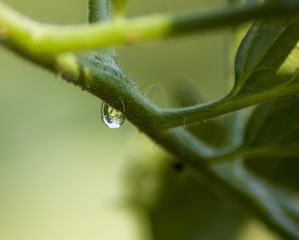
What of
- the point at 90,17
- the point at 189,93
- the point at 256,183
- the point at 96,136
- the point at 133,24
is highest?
the point at 96,136

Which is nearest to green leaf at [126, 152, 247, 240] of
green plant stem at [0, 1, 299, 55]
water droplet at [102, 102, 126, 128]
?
water droplet at [102, 102, 126, 128]

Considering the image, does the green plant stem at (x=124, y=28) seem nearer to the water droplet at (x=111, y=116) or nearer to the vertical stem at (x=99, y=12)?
the vertical stem at (x=99, y=12)

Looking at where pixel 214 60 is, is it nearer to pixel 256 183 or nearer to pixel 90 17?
pixel 256 183

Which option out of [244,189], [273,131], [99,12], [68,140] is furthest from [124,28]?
[68,140]

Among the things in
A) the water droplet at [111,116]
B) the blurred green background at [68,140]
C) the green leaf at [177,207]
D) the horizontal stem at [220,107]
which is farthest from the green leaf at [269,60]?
the blurred green background at [68,140]

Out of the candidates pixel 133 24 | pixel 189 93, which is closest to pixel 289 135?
pixel 189 93
